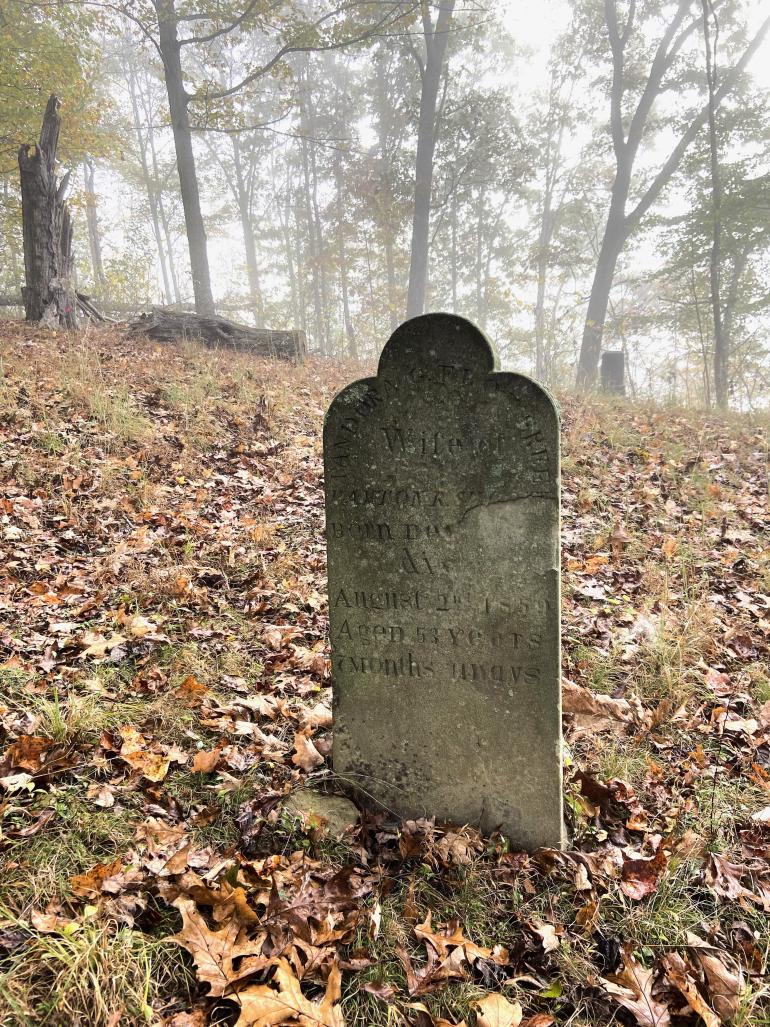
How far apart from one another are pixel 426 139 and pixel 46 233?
10.8 metres

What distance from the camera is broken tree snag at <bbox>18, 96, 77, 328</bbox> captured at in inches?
388

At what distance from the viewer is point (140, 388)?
24.9ft

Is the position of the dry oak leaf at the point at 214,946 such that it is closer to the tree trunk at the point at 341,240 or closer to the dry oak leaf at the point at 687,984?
the dry oak leaf at the point at 687,984

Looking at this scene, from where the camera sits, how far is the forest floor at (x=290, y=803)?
1724 mm

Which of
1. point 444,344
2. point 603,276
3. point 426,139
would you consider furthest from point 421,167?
point 444,344

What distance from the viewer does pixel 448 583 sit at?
2324 millimetres

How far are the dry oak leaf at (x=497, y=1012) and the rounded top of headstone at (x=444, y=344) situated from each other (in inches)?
84.9

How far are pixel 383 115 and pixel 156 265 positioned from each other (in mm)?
18345

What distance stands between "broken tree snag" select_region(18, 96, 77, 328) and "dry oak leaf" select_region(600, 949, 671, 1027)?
1230 cm

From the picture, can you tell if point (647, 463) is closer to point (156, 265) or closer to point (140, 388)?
point (140, 388)

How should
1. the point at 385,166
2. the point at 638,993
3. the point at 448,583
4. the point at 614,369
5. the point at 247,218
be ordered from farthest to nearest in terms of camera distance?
the point at 247,218, the point at 385,166, the point at 614,369, the point at 448,583, the point at 638,993

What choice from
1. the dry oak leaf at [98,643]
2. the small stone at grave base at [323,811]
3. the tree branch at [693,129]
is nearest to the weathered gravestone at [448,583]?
the small stone at grave base at [323,811]

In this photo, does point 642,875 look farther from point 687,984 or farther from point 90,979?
point 90,979

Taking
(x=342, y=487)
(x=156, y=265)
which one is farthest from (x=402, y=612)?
(x=156, y=265)
